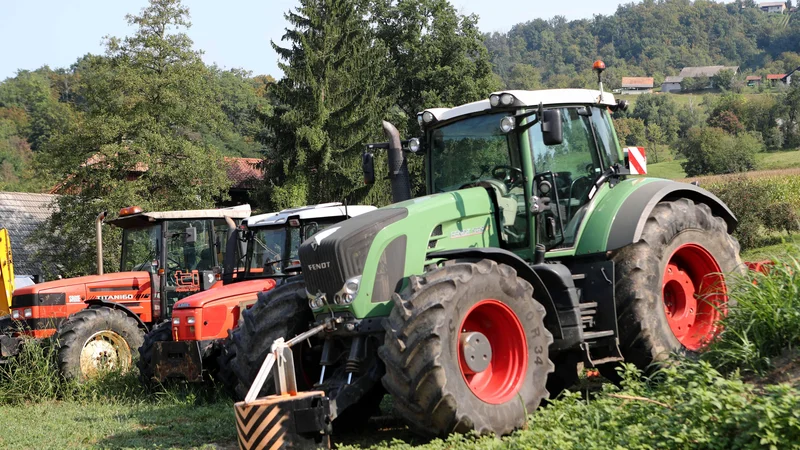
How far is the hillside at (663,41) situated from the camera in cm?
14275

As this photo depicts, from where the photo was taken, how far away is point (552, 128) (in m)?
6.81

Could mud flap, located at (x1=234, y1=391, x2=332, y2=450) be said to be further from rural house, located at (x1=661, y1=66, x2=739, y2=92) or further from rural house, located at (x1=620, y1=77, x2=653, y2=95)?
rural house, located at (x1=661, y1=66, x2=739, y2=92)

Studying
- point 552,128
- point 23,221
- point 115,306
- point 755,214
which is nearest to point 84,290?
point 115,306

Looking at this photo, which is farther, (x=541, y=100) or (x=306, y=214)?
(x=306, y=214)

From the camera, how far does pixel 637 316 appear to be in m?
7.11

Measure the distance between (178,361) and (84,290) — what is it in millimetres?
3712

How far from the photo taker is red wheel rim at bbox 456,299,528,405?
→ 6.28 metres

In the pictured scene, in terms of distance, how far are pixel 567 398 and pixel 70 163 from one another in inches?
995

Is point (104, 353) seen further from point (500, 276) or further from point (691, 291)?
point (691, 291)

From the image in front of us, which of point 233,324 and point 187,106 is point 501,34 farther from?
point 233,324

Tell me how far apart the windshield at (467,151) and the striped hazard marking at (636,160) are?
1.67 m

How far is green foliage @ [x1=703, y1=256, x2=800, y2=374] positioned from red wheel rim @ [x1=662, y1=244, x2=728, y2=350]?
3.66 ft

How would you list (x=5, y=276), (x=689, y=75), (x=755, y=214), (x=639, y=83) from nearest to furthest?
(x=5, y=276)
(x=755, y=214)
(x=639, y=83)
(x=689, y=75)

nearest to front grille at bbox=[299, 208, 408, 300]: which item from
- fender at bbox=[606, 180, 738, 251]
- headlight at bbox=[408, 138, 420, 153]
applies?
headlight at bbox=[408, 138, 420, 153]
